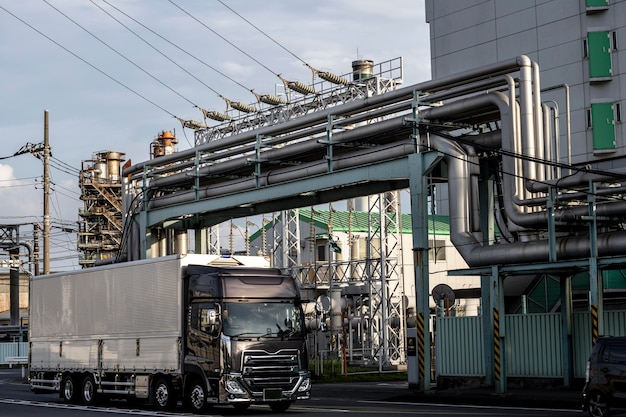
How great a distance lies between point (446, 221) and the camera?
69188 mm

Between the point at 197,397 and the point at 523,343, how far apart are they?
9.76 meters

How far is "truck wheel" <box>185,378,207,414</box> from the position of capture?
76.5 ft

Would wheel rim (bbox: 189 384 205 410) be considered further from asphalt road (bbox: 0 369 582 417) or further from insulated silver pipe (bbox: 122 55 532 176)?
insulated silver pipe (bbox: 122 55 532 176)

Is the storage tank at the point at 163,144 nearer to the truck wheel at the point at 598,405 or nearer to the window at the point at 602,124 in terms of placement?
the window at the point at 602,124

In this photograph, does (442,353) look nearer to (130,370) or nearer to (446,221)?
(130,370)

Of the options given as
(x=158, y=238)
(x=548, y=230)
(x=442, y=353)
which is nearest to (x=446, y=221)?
(x=158, y=238)

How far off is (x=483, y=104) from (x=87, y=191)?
6617 centimetres

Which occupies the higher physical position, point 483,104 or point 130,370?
point 483,104

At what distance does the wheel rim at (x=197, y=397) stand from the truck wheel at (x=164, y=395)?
942 millimetres

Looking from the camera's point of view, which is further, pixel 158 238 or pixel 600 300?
pixel 158 238

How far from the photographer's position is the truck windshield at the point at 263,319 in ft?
75.8

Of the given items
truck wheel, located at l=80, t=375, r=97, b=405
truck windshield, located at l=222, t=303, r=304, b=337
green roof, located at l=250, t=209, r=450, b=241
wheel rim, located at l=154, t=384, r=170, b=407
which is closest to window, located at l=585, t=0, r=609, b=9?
green roof, located at l=250, t=209, r=450, b=241

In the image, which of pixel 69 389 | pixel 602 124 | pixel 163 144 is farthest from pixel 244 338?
pixel 163 144

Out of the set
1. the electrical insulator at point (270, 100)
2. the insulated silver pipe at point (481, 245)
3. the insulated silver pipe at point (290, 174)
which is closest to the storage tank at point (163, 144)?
the electrical insulator at point (270, 100)
